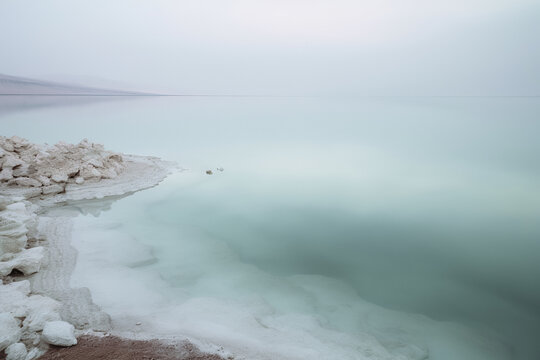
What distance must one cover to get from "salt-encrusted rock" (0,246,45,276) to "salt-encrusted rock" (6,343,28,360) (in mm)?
1947

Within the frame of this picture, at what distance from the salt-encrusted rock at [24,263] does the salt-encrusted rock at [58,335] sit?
1902mm

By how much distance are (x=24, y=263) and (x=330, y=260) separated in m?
5.17

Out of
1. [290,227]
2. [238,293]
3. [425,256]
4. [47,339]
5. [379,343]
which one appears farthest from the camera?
[290,227]

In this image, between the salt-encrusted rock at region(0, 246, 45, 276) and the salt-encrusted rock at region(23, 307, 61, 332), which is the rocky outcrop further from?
the salt-encrusted rock at region(23, 307, 61, 332)

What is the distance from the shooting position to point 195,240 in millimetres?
6891

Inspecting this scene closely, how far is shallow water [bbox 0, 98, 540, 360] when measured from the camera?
14.0 ft

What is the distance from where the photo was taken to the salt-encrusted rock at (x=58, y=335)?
11.5 feet

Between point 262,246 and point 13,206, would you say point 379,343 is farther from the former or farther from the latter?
point 13,206

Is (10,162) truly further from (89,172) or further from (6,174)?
(89,172)

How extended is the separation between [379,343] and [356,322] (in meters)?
0.46

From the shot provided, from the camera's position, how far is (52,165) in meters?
9.97

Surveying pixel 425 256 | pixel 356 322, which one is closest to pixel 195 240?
pixel 356 322

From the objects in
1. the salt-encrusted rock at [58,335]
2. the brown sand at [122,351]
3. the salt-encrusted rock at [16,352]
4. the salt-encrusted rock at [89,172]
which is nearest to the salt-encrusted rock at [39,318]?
the salt-encrusted rock at [58,335]

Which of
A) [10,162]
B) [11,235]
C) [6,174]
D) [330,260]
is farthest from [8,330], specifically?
[10,162]
